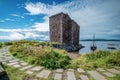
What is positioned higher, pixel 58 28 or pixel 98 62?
pixel 58 28

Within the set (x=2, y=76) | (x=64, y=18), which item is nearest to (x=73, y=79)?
(x=2, y=76)

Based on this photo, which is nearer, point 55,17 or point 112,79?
point 112,79

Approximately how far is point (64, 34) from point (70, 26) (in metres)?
3.74

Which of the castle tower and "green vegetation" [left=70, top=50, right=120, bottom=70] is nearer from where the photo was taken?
"green vegetation" [left=70, top=50, right=120, bottom=70]

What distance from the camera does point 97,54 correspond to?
5.75m

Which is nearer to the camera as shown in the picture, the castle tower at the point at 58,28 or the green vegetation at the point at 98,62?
the green vegetation at the point at 98,62

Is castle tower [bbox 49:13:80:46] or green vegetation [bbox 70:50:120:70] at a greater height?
castle tower [bbox 49:13:80:46]

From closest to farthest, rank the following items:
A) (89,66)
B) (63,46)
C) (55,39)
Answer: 1. (89,66)
2. (63,46)
3. (55,39)

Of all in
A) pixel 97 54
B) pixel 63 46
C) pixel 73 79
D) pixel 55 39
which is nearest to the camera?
pixel 73 79

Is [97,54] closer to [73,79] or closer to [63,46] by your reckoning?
[73,79]

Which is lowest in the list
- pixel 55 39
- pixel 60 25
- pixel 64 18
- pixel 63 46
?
pixel 63 46

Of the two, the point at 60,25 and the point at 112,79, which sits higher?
the point at 60,25

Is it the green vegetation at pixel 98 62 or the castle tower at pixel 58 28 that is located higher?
the castle tower at pixel 58 28

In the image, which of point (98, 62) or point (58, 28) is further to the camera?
point (58, 28)
